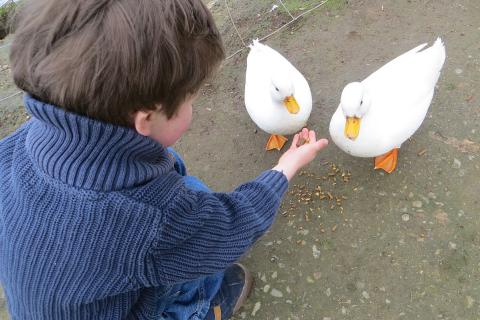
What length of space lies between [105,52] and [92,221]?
348 millimetres

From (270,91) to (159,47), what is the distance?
1.13m

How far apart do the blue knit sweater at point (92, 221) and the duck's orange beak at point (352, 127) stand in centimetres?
89

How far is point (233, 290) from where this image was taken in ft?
5.80

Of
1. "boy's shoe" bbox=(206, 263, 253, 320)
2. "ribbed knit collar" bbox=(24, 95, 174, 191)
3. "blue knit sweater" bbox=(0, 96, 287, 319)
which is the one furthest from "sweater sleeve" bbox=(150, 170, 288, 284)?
"boy's shoe" bbox=(206, 263, 253, 320)

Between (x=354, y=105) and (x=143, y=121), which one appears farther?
(x=354, y=105)

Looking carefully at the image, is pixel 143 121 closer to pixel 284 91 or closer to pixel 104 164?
pixel 104 164

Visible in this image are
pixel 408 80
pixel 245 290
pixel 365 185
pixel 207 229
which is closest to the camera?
pixel 207 229

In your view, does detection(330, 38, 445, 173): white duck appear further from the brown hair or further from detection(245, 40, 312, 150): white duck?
the brown hair

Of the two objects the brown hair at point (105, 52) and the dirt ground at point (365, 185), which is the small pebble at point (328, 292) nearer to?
the dirt ground at point (365, 185)

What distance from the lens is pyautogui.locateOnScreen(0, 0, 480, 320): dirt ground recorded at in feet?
5.84

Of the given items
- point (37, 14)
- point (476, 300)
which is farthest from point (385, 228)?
point (37, 14)

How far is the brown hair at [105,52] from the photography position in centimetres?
84

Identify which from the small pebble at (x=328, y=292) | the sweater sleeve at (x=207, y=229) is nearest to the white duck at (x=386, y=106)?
the small pebble at (x=328, y=292)

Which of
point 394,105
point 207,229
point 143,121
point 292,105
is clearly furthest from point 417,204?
point 143,121
